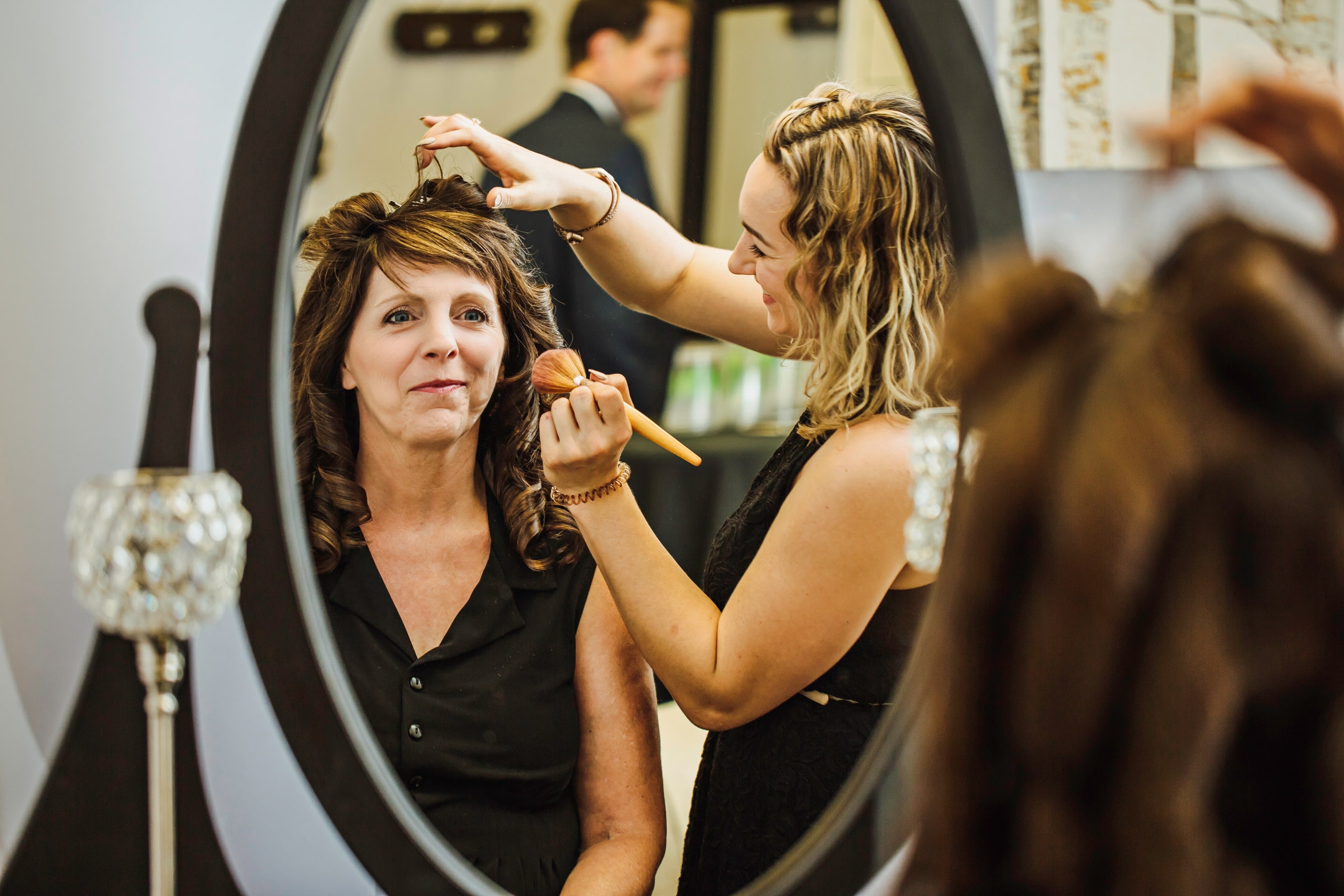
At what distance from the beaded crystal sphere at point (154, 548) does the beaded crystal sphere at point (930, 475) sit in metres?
0.35

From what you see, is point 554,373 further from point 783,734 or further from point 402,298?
point 783,734

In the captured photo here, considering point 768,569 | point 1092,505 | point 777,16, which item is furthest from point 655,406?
point 1092,505

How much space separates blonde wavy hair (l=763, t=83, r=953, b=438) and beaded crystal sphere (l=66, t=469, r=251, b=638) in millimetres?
304

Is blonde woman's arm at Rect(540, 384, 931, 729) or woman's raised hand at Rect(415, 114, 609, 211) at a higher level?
woman's raised hand at Rect(415, 114, 609, 211)

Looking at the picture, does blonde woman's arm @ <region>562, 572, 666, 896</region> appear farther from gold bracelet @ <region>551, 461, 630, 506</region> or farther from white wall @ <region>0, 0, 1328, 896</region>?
white wall @ <region>0, 0, 1328, 896</region>

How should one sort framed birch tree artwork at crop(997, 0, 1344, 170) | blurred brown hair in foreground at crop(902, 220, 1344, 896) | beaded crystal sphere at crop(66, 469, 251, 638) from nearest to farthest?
blurred brown hair in foreground at crop(902, 220, 1344, 896), beaded crystal sphere at crop(66, 469, 251, 638), framed birch tree artwork at crop(997, 0, 1344, 170)

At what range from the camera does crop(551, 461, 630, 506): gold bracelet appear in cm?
50

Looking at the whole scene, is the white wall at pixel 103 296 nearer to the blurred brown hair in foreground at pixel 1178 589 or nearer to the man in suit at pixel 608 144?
the man in suit at pixel 608 144

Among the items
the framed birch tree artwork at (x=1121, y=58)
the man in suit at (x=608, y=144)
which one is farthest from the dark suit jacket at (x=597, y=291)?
the framed birch tree artwork at (x=1121, y=58)

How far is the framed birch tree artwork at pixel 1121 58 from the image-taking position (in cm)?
56

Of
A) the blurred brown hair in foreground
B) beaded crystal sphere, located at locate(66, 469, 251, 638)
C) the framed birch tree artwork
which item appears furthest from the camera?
the framed birch tree artwork

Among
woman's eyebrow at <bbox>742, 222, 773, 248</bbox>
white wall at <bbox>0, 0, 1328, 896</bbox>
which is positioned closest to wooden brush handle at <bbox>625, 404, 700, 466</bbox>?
woman's eyebrow at <bbox>742, 222, 773, 248</bbox>

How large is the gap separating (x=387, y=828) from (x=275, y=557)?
0.51ft

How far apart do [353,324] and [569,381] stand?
120 millimetres
